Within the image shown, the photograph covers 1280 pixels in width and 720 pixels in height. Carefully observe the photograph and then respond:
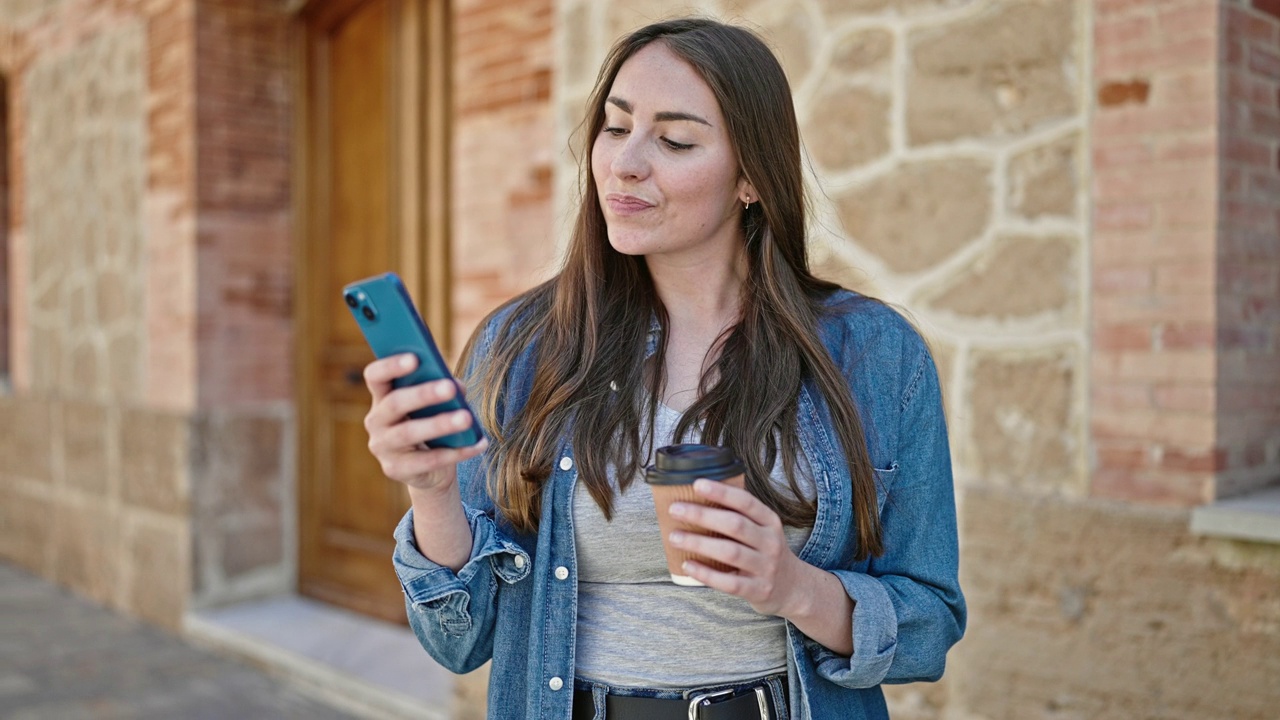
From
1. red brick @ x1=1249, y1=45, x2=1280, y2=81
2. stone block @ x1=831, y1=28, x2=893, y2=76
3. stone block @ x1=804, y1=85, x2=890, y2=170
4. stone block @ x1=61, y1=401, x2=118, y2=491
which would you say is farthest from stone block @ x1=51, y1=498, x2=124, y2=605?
red brick @ x1=1249, y1=45, x2=1280, y2=81

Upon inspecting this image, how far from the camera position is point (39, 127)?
744 cm

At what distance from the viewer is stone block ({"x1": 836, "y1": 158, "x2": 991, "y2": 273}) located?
311 cm

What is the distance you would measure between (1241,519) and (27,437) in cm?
750

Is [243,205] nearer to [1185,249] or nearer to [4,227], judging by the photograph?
[4,227]

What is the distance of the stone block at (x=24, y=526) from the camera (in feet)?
24.7

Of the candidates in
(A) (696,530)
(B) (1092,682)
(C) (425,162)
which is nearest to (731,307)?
(A) (696,530)

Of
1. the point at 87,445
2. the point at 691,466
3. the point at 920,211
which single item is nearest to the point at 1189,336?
the point at 920,211

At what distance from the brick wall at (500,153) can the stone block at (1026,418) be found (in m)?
1.63

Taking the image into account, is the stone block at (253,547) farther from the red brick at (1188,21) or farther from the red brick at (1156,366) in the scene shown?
the red brick at (1188,21)

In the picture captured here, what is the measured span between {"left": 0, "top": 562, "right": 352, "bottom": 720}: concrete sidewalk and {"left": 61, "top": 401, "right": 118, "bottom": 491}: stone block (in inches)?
30.7

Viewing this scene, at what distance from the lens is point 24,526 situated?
25.6ft

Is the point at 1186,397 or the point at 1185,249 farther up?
the point at 1185,249

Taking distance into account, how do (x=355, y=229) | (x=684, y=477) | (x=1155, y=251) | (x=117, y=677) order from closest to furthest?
(x=684, y=477) → (x=1155, y=251) → (x=117, y=677) → (x=355, y=229)

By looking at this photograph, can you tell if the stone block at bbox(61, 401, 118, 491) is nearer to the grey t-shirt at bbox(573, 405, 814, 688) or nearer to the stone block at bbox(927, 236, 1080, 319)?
the stone block at bbox(927, 236, 1080, 319)
